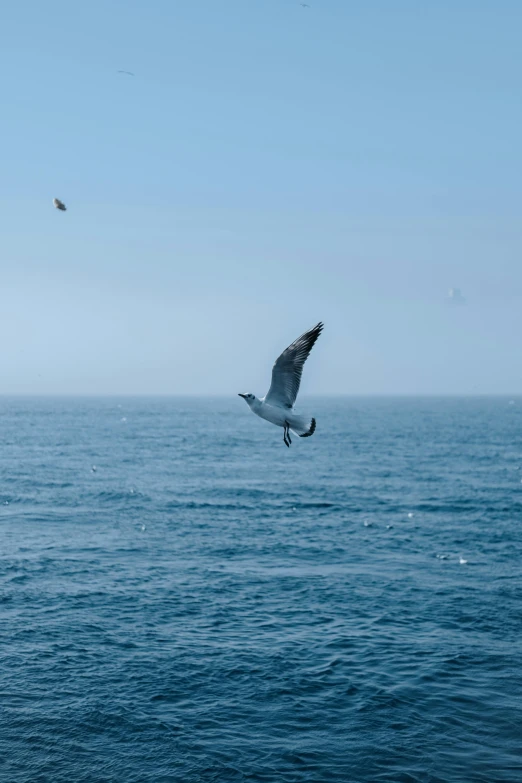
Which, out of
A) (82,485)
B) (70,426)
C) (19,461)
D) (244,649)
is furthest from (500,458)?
(70,426)

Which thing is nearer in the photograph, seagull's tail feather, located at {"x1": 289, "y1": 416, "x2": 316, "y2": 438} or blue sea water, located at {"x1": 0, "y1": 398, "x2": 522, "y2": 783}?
seagull's tail feather, located at {"x1": 289, "y1": 416, "x2": 316, "y2": 438}

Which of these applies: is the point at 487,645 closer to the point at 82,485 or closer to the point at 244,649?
the point at 244,649

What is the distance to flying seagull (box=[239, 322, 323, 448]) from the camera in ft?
55.5

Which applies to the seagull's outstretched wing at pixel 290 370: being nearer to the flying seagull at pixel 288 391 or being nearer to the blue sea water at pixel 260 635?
the flying seagull at pixel 288 391

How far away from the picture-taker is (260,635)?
119 feet

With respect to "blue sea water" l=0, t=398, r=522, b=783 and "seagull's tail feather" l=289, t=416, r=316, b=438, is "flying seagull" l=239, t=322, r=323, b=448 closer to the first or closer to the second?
"seagull's tail feather" l=289, t=416, r=316, b=438

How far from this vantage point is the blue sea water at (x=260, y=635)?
25.9m

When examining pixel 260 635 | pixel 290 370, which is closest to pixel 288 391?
pixel 290 370

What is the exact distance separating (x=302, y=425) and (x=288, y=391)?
3.21 ft

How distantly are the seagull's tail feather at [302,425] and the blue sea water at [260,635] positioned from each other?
13.9m

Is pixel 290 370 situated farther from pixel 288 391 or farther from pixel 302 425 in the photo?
pixel 302 425

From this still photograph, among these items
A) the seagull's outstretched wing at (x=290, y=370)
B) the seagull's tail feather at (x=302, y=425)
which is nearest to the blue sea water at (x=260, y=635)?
the seagull's tail feather at (x=302, y=425)

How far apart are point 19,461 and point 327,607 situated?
72.5 m

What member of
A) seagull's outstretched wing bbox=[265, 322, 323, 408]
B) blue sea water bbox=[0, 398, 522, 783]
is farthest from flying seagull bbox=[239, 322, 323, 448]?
blue sea water bbox=[0, 398, 522, 783]
